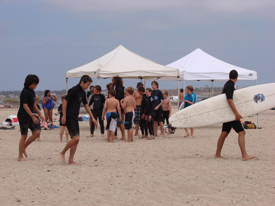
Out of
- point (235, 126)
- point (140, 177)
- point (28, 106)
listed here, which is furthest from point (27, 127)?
point (235, 126)

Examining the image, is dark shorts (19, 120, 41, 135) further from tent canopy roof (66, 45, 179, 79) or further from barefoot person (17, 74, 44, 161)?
tent canopy roof (66, 45, 179, 79)

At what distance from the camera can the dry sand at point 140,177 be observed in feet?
12.5

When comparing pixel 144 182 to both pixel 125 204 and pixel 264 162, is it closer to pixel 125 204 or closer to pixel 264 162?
pixel 125 204

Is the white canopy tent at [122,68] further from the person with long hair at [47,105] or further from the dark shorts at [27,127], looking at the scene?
the dark shorts at [27,127]

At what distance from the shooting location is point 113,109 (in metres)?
8.60

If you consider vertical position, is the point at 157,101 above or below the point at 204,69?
below

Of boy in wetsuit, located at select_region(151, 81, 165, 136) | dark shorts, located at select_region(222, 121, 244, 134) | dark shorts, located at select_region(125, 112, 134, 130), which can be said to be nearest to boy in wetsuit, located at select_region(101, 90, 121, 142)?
dark shorts, located at select_region(125, 112, 134, 130)

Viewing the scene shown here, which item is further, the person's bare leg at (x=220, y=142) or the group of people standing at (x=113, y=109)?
the person's bare leg at (x=220, y=142)

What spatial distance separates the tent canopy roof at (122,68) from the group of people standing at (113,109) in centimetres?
175

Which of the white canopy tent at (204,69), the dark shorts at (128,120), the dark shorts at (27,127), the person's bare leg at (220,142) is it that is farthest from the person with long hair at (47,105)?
the person's bare leg at (220,142)

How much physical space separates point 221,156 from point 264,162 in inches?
34.0

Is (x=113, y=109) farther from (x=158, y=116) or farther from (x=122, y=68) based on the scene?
(x=122, y=68)

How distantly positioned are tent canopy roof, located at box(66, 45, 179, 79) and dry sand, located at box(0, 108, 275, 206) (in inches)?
192

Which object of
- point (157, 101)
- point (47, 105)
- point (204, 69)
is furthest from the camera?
point (204, 69)
